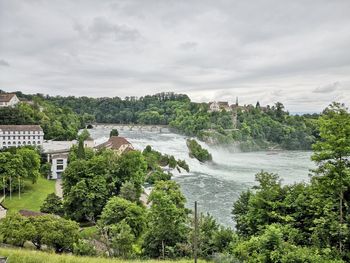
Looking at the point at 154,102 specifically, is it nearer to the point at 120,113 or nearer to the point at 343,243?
the point at 120,113

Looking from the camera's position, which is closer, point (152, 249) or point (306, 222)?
point (306, 222)

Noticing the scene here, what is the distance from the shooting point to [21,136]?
54062 mm

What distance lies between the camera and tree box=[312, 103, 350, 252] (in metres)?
13.5

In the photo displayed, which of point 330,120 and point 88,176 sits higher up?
point 330,120

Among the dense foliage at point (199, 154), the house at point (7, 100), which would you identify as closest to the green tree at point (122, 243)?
the dense foliage at point (199, 154)

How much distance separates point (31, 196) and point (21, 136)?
21928 millimetres

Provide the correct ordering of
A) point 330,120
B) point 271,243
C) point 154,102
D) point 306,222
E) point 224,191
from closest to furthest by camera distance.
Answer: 1. point 271,243
2. point 330,120
3. point 306,222
4. point 224,191
5. point 154,102

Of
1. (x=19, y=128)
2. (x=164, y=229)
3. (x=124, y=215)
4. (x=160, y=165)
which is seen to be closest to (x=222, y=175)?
(x=160, y=165)

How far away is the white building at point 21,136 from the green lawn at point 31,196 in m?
13.0

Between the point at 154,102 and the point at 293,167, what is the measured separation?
337 feet

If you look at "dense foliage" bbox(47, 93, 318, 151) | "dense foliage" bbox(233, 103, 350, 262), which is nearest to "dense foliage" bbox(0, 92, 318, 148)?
"dense foliage" bbox(47, 93, 318, 151)

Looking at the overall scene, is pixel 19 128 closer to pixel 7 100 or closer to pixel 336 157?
pixel 7 100

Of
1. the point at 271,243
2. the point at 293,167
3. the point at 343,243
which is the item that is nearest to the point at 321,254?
the point at 343,243

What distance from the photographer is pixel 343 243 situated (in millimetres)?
13562
